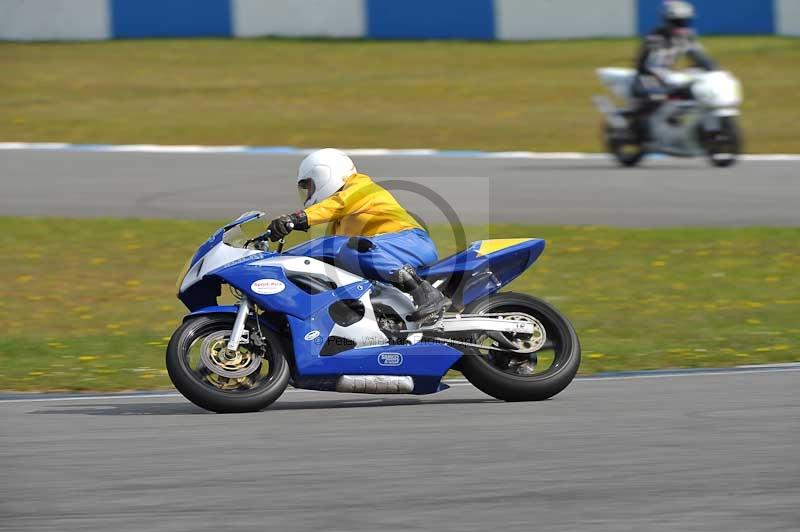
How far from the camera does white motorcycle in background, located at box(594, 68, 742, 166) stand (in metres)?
18.9

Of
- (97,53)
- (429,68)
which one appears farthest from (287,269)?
(97,53)

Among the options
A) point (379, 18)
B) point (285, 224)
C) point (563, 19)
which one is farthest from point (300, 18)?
point (285, 224)

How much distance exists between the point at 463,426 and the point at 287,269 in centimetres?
131

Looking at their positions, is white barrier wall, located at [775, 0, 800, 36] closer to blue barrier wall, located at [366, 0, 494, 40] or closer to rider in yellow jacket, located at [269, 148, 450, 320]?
blue barrier wall, located at [366, 0, 494, 40]

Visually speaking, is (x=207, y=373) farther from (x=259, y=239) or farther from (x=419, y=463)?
(x=419, y=463)

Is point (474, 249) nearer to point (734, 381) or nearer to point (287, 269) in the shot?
point (287, 269)

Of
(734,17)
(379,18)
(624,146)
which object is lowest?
(624,146)

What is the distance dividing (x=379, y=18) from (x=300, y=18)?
1.59 meters

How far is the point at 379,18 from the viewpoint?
31.9 metres

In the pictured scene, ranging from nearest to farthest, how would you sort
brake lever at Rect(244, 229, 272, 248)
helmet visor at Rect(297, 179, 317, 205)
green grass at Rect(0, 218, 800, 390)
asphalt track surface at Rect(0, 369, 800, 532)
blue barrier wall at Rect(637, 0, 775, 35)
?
asphalt track surface at Rect(0, 369, 800, 532) → brake lever at Rect(244, 229, 272, 248) → helmet visor at Rect(297, 179, 317, 205) → green grass at Rect(0, 218, 800, 390) → blue barrier wall at Rect(637, 0, 775, 35)

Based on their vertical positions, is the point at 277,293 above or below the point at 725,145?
above

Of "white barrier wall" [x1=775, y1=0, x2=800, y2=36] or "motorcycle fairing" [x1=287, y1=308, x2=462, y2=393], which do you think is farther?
"white barrier wall" [x1=775, y1=0, x2=800, y2=36]

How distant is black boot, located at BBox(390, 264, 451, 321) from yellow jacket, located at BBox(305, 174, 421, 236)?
0.92 ft

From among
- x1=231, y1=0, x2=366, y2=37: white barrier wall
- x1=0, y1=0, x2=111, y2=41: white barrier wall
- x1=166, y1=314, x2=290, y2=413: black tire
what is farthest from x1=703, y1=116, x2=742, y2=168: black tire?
x1=0, y1=0, x2=111, y2=41: white barrier wall
